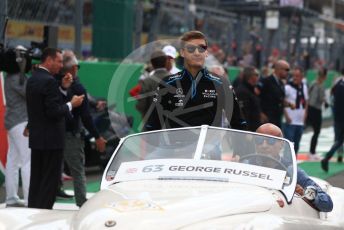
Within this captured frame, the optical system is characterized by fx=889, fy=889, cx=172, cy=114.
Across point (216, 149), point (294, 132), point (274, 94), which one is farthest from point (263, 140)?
point (294, 132)

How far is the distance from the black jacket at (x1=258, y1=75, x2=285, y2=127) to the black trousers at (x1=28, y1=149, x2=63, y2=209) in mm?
5964

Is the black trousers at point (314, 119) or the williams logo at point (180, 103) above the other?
the williams logo at point (180, 103)

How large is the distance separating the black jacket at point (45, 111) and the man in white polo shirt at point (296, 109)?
22.8ft

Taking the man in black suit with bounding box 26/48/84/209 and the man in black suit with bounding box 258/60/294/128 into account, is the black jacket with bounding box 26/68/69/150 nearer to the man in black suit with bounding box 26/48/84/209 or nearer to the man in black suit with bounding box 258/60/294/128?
the man in black suit with bounding box 26/48/84/209

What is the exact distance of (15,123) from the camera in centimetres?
1128

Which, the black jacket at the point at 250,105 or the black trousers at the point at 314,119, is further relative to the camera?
the black trousers at the point at 314,119

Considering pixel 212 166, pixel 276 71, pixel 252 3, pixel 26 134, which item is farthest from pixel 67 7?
pixel 252 3

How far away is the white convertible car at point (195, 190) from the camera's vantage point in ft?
19.5

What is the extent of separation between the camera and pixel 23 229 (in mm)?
6387

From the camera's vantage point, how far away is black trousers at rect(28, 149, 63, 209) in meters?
9.85

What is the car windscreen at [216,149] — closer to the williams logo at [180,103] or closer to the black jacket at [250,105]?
the williams logo at [180,103]

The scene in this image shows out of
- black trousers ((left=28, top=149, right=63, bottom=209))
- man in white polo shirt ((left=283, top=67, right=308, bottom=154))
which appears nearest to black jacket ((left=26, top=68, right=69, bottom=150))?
black trousers ((left=28, top=149, right=63, bottom=209))

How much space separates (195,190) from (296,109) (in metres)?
9.84

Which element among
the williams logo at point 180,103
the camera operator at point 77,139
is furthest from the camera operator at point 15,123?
the williams logo at point 180,103
